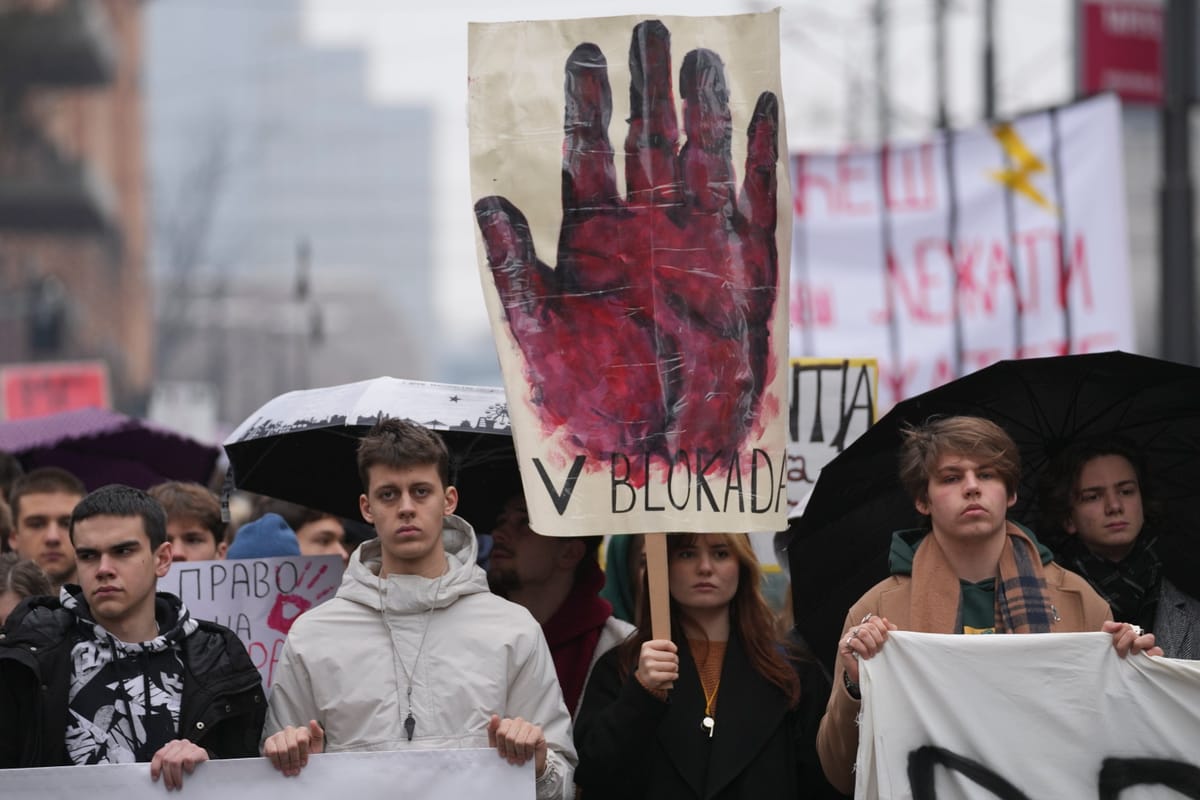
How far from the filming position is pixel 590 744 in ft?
16.1

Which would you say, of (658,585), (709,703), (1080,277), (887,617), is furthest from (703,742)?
(1080,277)

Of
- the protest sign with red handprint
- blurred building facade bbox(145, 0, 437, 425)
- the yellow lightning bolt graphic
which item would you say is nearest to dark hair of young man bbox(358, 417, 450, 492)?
the protest sign with red handprint

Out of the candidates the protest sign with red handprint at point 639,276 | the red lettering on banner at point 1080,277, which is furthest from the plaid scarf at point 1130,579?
the red lettering on banner at point 1080,277

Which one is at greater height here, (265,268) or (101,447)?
(265,268)

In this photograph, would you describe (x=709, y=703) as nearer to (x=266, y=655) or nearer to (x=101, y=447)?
(x=266, y=655)

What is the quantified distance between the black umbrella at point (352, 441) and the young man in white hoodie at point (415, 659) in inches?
28.2

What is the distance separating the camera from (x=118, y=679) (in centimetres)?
471

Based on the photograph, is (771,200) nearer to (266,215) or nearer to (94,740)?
(94,740)

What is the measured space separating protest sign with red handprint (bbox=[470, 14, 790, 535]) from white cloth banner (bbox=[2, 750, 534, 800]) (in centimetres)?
65

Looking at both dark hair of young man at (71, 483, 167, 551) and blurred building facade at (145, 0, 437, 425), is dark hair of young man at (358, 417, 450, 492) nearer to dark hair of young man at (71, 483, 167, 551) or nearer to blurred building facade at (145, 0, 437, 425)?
dark hair of young man at (71, 483, 167, 551)

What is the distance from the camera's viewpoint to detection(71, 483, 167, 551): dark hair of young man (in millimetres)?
4902

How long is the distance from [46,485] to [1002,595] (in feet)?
12.4

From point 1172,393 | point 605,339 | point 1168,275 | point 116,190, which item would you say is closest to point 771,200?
point 605,339

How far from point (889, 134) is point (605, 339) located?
21.9 meters
